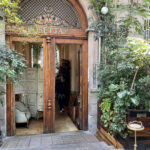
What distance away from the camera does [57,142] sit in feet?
12.5

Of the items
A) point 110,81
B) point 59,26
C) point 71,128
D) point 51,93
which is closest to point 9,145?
point 51,93

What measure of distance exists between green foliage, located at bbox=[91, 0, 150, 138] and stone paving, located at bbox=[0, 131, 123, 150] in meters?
0.61

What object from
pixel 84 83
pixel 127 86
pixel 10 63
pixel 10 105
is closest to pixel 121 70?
pixel 127 86

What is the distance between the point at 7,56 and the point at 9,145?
197 centimetres

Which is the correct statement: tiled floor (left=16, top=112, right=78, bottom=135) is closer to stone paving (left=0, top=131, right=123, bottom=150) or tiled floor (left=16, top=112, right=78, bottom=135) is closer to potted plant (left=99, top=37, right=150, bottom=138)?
stone paving (left=0, top=131, right=123, bottom=150)

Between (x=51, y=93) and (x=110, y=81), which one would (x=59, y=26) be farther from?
(x=110, y=81)

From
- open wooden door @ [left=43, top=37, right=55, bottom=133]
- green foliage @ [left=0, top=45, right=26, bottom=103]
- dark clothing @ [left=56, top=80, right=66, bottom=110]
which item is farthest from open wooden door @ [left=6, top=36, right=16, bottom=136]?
dark clothing @ [left=56, top=80, right=66, bottom=110]

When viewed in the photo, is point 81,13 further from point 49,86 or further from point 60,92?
point 60,92

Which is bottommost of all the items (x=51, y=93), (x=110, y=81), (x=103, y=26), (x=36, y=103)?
(x=36, y=103)

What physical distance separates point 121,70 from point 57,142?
2.19m

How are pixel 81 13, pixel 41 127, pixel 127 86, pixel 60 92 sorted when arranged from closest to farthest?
pixel 127 86 < pixel 81 13 < pixel 41 127 < pixel 60 92

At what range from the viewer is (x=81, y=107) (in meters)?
4.66

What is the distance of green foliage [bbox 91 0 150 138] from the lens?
2922 millimetres

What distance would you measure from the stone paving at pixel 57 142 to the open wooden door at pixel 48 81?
359 mm
